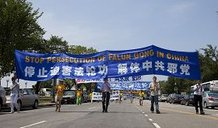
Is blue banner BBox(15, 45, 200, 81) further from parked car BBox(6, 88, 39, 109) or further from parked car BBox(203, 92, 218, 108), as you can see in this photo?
parked car BBox(203, 92, 218, 108)

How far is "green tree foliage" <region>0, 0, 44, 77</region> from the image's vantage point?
115 ft

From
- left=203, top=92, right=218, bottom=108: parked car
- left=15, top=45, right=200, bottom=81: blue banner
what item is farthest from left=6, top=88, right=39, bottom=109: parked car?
left=203, top=92, right=218, bottom=108: parked car

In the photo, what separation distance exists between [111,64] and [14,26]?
1356cm

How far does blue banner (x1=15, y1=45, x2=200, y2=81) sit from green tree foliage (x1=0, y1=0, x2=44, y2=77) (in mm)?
10159

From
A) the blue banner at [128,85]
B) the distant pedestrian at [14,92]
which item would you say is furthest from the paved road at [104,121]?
the blue banner at [128,85]

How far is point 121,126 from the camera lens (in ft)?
47.9

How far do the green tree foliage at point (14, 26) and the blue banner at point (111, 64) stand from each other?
400 inches

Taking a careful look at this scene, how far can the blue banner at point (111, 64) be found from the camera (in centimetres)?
2436

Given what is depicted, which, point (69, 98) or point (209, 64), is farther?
point (209, 64)

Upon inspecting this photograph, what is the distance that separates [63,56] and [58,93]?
241 cm

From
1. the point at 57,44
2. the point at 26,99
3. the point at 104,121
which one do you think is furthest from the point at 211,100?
the point at 57,44

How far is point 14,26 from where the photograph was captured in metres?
35.5

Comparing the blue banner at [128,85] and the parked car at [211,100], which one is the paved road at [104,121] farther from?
the blue banner at [128,85]

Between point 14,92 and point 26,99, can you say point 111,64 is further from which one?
point 26,99
